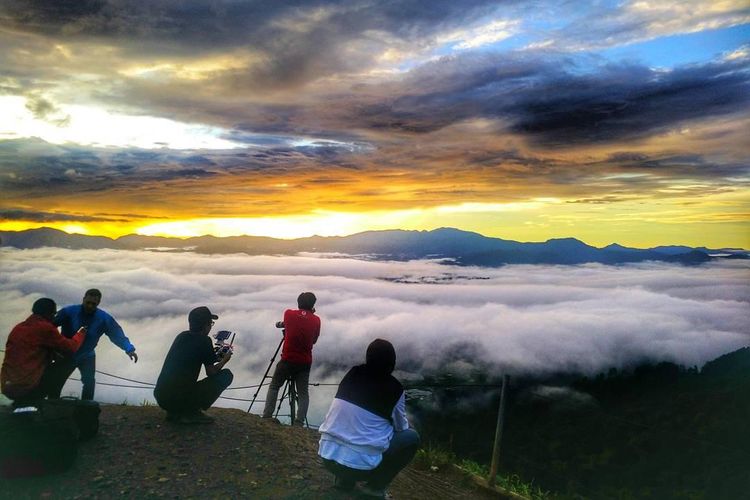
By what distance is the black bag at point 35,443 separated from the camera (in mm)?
5180

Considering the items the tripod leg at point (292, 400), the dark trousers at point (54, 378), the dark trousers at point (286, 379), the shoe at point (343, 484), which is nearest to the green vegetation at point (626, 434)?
the tripod leg at point (292, 400)

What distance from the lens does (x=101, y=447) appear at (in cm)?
612

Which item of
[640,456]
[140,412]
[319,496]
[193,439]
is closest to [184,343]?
[193,439]

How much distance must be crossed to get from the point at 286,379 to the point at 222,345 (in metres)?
1.83

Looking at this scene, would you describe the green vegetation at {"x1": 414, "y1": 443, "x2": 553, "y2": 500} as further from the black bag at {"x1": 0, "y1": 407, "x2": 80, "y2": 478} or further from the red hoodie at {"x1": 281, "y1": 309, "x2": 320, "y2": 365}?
the black bag at {"x1": 0, "y1": 407, "x2": 80, "y2": 478}

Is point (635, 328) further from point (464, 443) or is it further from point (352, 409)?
point (352, 409)

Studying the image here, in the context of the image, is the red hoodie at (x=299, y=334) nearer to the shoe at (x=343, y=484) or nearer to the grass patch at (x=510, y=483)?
the shoe at (x=343, y=484)

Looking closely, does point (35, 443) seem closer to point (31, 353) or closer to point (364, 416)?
point (31, 353)

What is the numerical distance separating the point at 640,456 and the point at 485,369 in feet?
208

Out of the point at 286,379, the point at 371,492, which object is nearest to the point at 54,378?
the point at 286,379

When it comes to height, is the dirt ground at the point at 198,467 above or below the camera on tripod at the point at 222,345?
below

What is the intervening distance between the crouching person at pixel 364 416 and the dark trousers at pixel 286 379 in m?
3.57

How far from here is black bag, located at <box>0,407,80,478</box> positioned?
518cm

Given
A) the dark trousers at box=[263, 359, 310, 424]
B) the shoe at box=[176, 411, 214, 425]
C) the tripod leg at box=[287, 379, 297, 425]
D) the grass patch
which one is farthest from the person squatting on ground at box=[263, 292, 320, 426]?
the grass patch
